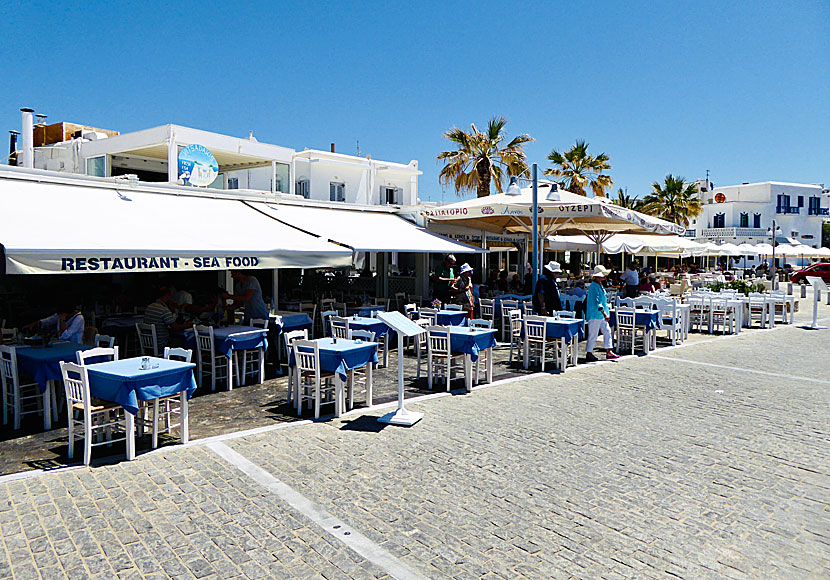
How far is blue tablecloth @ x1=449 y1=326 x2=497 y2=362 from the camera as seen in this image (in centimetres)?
897

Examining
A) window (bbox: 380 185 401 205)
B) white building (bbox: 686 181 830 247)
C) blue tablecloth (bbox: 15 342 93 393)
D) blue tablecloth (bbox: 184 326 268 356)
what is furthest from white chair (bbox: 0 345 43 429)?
white building (bbox: 686 181 830 247)

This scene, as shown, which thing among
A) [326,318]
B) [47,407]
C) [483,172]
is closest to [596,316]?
[326,318]

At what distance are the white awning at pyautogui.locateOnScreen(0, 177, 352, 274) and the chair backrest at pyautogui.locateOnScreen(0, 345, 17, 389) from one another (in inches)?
41.8

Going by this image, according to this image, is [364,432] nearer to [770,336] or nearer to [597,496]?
[597,496]

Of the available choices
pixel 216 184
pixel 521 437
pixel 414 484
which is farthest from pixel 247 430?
pixel 216 184

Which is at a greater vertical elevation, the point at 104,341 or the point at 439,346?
the point at 104,341

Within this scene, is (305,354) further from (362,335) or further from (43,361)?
(43,361)

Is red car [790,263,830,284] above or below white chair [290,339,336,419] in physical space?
above

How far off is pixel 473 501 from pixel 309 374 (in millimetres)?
3497

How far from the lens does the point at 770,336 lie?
15.7 metres

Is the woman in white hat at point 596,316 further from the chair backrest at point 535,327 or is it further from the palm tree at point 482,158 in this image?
the palm tree at point 482,158

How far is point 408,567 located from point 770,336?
49.1 feet

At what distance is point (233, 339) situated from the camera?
8.95 meters

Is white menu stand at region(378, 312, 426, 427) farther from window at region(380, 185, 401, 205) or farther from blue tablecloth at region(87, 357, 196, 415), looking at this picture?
window at region(380, 185, 401, 205)
